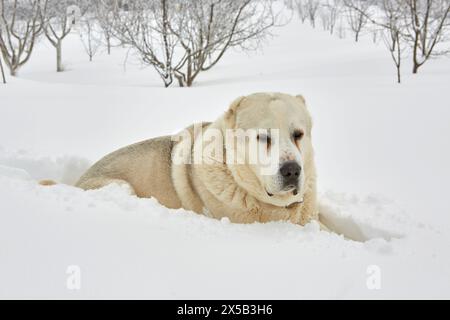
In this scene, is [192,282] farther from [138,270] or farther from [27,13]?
[27,13]

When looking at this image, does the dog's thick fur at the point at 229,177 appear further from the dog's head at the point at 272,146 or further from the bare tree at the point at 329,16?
the bare tree at the point at 329,16

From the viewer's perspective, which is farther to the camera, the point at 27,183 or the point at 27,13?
the point at 27,13

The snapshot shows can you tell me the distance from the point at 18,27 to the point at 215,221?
1986 cm

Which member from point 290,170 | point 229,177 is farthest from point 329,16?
point 290,170

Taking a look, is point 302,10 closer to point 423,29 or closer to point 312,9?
point 312,9

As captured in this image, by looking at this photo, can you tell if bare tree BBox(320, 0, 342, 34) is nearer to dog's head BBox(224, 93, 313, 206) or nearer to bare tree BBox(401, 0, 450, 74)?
bare tree BBox(401, 0, 450, 74)

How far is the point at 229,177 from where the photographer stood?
286cm

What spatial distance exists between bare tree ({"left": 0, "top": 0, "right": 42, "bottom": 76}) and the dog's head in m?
14.5

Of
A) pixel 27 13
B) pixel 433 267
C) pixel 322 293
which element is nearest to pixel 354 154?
pixel 433 267

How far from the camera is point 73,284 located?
5.19ft

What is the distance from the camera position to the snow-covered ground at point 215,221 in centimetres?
168

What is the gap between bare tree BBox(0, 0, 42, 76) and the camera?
598 inches
